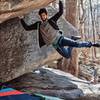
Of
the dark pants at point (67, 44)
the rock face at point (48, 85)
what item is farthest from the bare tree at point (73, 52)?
the dark pants at point (67, 44)

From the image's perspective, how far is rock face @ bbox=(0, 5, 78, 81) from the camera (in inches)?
294

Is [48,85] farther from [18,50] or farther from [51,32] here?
[51,32]

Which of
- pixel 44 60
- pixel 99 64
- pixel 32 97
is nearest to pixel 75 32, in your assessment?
pixel 44 60

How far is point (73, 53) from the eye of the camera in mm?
10703

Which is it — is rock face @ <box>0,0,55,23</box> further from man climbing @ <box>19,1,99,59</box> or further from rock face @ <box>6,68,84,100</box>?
rock face @ <box>6,68,84,100</box>

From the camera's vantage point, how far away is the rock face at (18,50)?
7.46 meters

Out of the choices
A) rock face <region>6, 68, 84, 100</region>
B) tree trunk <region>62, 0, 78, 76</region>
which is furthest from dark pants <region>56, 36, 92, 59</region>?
tree trunk <region>62, 0, 78, 76</region>

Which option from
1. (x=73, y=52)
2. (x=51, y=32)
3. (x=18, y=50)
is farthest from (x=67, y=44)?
(x=73, y=52)

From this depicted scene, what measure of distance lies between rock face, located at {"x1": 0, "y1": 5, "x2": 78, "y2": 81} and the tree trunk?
259 centimetres

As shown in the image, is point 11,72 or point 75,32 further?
point 75,32

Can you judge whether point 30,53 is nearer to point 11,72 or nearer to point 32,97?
point 11,72

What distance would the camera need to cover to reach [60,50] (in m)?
6.96

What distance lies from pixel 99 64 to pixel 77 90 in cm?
679

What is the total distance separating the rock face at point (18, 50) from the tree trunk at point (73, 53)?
259cm
